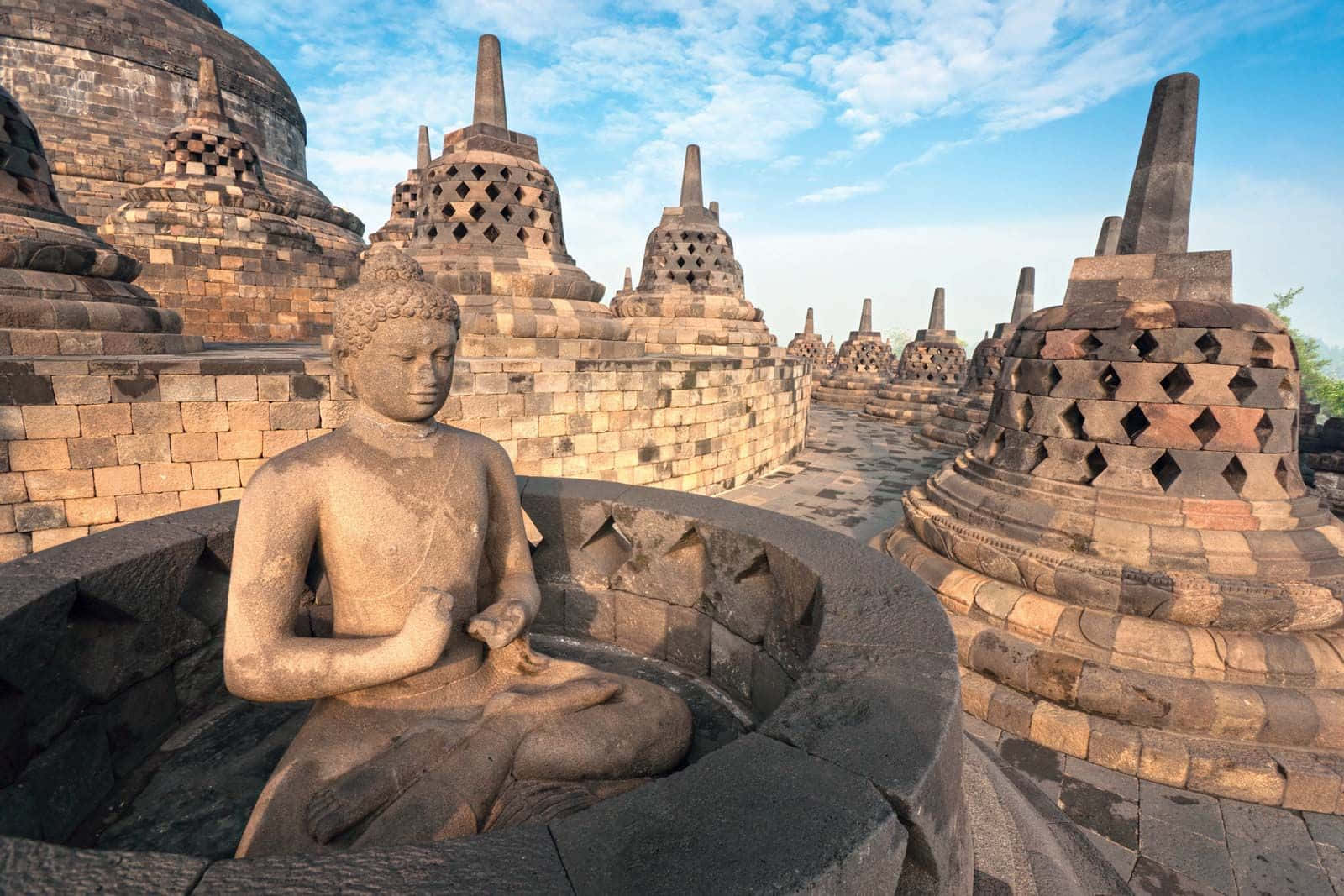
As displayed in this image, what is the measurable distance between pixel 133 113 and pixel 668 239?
17.7 metres

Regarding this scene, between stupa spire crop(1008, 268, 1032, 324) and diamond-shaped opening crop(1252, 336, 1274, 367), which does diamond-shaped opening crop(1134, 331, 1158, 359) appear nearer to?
diamond-shaped opening crop(1252, 336, 1274, 367)

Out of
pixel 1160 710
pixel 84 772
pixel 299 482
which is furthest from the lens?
pixel 1160 710

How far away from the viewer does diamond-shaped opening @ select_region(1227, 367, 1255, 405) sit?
4219 mm

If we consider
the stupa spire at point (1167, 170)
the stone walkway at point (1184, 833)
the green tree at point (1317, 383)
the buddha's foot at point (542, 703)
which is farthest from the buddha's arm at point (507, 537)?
the green tree at point (1317, 383)

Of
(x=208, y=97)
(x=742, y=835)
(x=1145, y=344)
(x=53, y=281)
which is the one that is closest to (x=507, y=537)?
(x=742, y=835)

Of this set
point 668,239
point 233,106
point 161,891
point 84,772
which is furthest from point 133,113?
point 161,891

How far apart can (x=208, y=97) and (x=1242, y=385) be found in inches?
760

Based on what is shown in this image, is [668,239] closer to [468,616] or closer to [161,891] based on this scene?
→ [468,616]

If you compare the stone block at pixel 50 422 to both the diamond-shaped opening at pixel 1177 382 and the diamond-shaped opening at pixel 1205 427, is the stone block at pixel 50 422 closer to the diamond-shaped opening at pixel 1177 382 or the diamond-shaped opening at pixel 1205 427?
the diamond-shaped opening at pixel 1177 382

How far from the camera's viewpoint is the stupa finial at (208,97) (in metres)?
13.3

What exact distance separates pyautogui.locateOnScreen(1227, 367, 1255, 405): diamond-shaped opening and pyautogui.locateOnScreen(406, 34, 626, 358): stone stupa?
6.54 metres

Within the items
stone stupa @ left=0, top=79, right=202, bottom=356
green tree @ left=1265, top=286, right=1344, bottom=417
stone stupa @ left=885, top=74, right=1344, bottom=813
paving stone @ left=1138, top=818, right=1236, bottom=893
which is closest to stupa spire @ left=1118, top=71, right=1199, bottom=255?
stone stupa @ left=885, top=74, right=1344, bottom=813

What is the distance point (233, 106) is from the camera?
19625 mm

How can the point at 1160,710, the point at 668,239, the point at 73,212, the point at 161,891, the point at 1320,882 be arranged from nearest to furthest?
the point at 161,891 → the point at 1320,882 → the point at 1160,710 → the point at 668,239 → the point at 73,212
